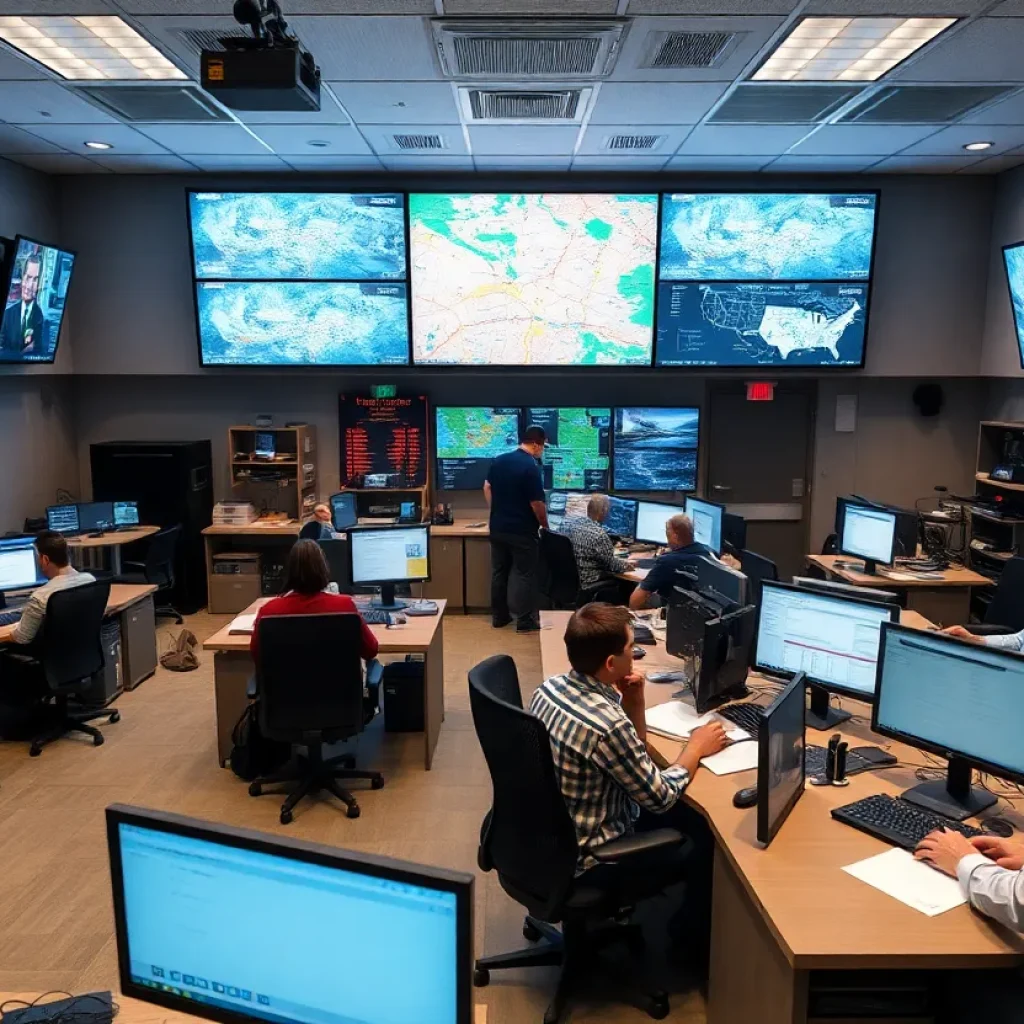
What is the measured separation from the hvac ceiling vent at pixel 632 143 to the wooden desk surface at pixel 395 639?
3499 millimetres

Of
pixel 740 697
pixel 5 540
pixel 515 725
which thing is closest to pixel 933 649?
pixel 740 697

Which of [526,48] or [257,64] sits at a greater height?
[526,48]

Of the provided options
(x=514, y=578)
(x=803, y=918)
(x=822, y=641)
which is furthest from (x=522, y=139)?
(x=803, y=918)

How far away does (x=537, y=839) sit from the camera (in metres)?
2.52

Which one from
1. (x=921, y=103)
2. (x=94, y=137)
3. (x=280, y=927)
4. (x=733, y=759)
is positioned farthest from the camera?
(x=94, y=137)

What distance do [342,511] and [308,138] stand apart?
100 inches

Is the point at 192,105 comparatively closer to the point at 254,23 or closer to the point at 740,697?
the point at 254,23

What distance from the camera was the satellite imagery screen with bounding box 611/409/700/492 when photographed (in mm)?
7316

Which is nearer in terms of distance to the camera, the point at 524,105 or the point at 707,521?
the point at 524,105

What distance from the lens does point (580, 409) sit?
7320 millimetres

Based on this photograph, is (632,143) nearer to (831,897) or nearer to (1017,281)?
(1017,281)

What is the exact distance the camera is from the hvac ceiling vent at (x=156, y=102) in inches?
188

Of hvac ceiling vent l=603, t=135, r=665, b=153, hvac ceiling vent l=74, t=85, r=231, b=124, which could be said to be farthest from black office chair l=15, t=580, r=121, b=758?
hvac ceiling vent l=603, t=135, r=665, b=153

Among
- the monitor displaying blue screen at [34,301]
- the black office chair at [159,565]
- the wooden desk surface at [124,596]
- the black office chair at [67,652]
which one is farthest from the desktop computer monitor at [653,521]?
the monitor displaying blue screen at [34,301]
